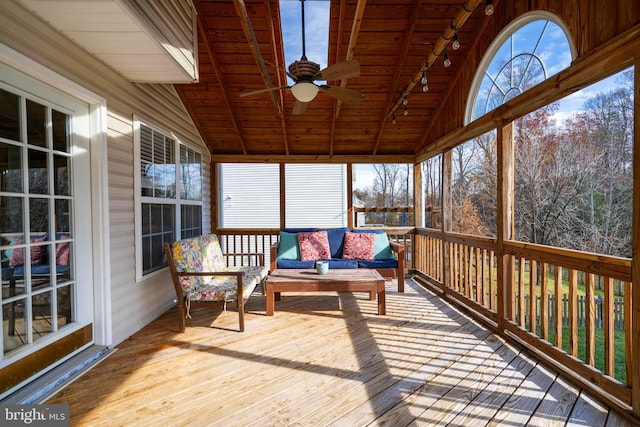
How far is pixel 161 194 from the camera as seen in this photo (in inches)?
156

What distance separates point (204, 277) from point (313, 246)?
1.83 meters

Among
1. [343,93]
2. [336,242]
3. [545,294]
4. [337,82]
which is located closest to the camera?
[545,294]

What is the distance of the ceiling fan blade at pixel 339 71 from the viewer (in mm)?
2864

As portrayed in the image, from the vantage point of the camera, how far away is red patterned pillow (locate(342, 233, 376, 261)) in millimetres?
5016

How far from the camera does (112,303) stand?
2936 mm

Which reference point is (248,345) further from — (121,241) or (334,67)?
(334,67)

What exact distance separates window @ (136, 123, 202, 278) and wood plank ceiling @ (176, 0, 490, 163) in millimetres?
1007

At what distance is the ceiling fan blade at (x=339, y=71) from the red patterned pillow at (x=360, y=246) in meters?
Result: 2.75

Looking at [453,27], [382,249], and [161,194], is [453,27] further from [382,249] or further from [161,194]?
[161,194]

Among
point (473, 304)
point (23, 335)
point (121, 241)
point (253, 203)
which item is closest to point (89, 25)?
A: point (121, 241)

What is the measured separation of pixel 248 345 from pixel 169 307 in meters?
1.78

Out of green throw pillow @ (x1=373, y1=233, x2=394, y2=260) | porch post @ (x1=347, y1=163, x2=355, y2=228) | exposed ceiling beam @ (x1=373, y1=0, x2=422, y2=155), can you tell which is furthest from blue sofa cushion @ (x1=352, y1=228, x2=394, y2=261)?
exposed ceiling beam @ (x1=373, y1=0, x2=422, y2=155)

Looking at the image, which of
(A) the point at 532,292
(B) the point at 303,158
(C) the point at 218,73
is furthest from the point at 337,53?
(A) the point at 532,292

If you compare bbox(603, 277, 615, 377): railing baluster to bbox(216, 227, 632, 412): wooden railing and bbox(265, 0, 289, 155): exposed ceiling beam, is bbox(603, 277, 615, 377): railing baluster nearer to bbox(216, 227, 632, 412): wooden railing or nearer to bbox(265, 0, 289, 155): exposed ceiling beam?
bbox(216, 227, 632, 412): wooden railing
